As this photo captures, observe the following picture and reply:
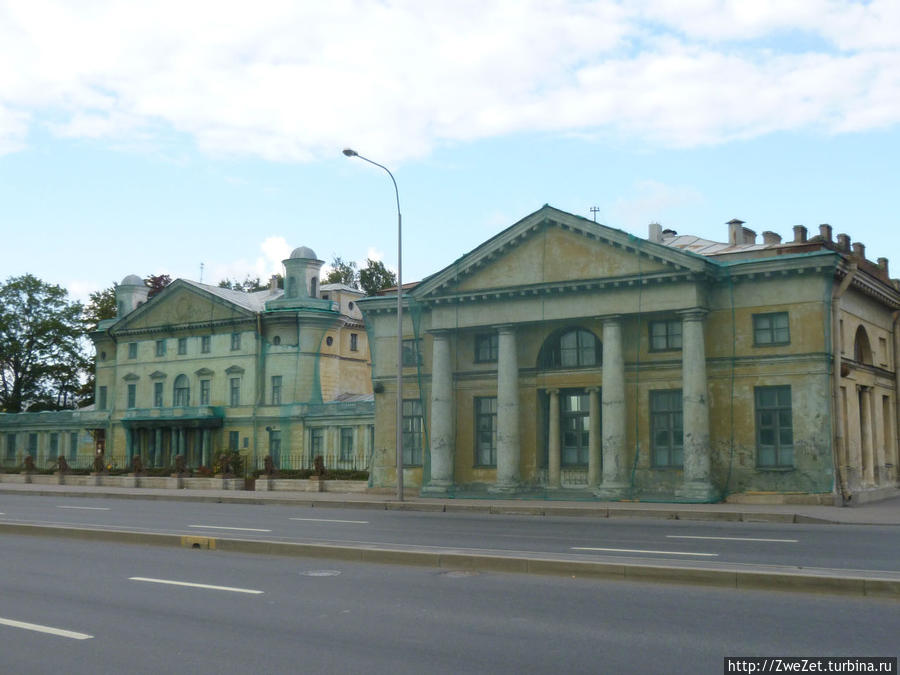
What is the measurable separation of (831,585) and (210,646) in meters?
6.84

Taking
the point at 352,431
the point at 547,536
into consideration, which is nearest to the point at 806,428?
the point at 547,536

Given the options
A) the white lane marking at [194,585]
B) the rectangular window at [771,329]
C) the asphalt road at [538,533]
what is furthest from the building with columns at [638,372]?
the white lane marking at [194,585]

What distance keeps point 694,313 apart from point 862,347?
8.29 meters

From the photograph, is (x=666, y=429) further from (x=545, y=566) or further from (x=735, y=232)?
(x=545, y=566)

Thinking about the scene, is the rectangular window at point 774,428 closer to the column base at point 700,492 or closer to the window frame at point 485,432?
the column base at point 700,492

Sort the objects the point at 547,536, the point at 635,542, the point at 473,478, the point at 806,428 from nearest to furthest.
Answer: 1. the point at 635,542
2. the point at 547,536
3. the point at 806,428
4. the point at 473,478

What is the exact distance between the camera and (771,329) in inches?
1148

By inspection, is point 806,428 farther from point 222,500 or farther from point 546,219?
point 222,500

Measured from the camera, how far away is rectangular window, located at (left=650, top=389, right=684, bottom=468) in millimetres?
30344

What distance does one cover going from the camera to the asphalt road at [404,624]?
768 centimetres

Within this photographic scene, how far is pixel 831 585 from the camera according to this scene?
10.5 meters

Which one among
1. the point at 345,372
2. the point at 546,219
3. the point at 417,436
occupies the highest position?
the point at 546,219

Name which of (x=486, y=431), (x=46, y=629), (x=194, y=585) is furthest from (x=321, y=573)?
(x=486, y=431)

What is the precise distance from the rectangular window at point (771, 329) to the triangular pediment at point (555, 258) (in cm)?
251
